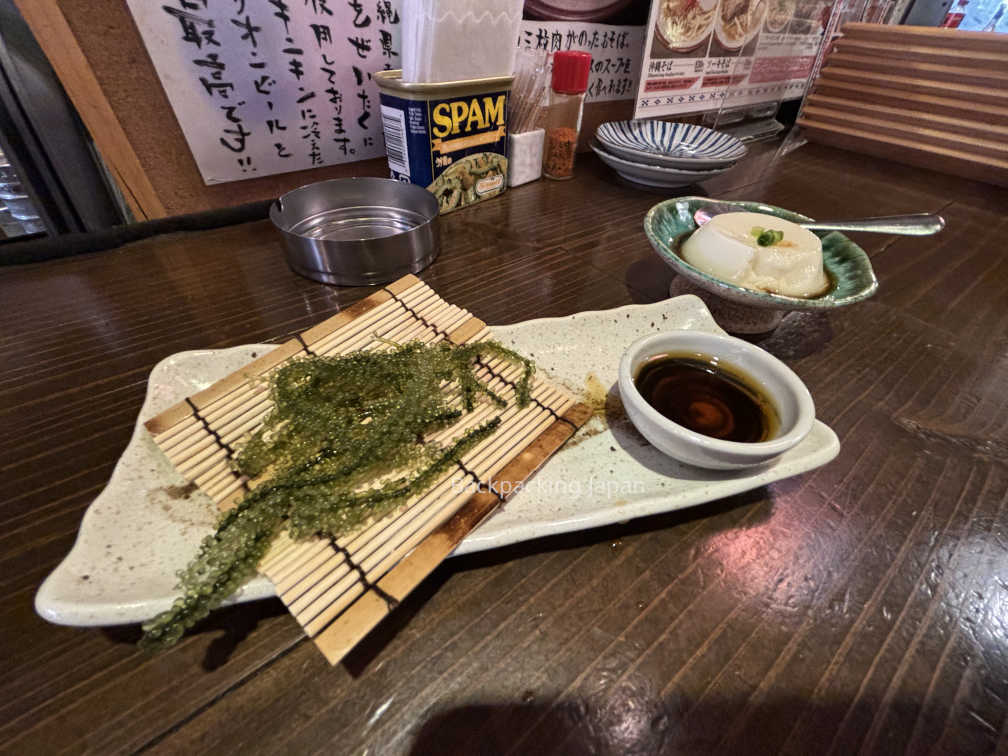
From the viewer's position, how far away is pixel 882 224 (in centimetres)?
104

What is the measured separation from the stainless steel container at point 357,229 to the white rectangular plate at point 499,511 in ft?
1.08

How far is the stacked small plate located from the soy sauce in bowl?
94 centimetres

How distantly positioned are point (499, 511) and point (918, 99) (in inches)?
98.8

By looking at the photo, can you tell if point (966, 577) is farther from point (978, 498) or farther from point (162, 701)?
point (162, 701)

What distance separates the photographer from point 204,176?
3.74 ft

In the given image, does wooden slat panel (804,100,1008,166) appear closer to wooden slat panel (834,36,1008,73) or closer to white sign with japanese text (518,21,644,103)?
wooden slat panel (834,36,1008,73)

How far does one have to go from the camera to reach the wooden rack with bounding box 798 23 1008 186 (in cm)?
164

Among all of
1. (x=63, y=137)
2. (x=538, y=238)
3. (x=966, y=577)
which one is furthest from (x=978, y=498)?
(x=63, y=137)

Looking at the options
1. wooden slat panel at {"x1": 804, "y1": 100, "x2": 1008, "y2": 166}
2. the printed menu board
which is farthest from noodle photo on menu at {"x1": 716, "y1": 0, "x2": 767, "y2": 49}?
wooden slat panel at {"x1": 804, "y1": 100, "x2": 1008, "y2": 166}

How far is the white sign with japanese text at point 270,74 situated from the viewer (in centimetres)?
98

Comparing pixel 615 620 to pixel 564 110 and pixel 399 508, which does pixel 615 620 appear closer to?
pixel 399 508

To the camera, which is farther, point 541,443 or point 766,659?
point 541,443

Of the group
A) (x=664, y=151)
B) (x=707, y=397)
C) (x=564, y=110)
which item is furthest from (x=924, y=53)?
(x=707, y=397)

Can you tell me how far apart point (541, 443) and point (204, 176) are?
3.84 feet
